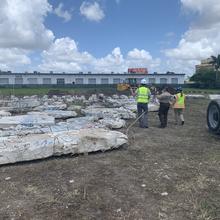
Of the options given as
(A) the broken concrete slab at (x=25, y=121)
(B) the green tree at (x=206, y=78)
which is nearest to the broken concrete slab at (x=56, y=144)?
(A) the broken concrete slab at (x=25, y=121)

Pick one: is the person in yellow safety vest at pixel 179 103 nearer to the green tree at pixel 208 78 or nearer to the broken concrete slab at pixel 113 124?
the broken concrete slab at pixel 113 124

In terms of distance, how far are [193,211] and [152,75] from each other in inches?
2554

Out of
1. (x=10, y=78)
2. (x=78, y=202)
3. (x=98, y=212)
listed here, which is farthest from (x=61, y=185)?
(x=10, y=78)

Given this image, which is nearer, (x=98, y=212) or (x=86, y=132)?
(x=98, y=212)

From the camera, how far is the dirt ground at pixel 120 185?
4777 millimetres

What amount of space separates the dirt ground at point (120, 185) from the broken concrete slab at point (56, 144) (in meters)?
0.17

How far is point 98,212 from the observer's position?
15.6ft

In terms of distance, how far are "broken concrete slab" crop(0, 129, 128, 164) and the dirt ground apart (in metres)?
0.17

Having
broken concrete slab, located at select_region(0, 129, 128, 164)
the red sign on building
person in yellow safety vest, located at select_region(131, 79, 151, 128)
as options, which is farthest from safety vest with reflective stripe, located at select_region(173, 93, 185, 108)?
the red sign on building

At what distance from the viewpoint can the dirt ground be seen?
478cm

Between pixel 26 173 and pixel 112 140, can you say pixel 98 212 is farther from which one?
pixel 112 140

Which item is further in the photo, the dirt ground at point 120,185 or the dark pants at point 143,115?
the dark pants at point 143,115

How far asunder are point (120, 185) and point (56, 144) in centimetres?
208

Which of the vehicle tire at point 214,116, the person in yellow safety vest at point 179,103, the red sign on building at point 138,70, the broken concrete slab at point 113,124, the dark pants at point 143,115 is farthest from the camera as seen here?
the red sign on building at point 138,70
